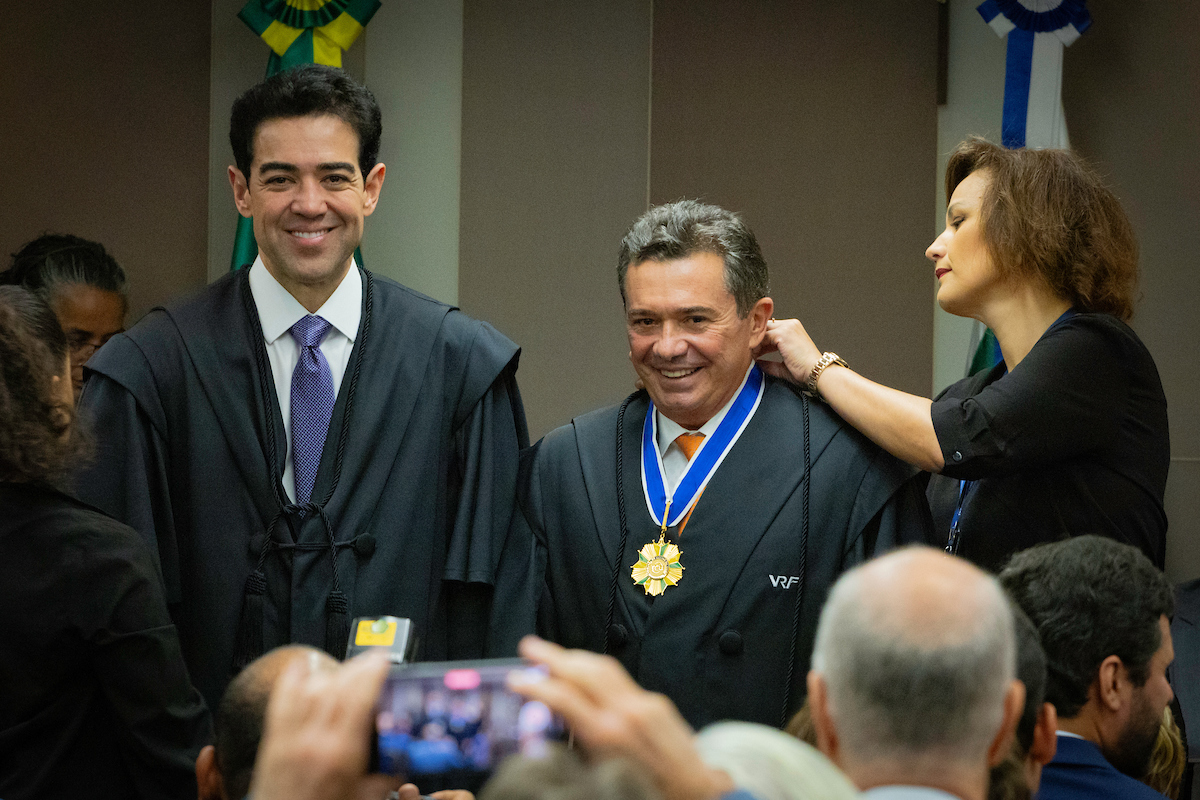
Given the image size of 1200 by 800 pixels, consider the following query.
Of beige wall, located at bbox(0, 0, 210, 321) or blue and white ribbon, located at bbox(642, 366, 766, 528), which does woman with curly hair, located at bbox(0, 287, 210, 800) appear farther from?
beige wall, located at bbox(0, 0, 210, 321)

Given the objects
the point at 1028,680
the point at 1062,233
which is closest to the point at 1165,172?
the point at 1062,233

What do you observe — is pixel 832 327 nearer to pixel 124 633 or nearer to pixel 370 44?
pixel 370 44

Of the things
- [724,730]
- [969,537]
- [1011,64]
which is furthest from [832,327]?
[724,730]

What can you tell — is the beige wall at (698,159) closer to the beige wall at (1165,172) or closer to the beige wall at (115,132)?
the beige wall at (1165,172)

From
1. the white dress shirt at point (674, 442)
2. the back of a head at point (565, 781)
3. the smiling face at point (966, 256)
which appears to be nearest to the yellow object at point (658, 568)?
the white dress shirt at point (674, 442)

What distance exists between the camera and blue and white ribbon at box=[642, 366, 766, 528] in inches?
95.9

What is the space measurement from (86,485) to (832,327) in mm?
2852

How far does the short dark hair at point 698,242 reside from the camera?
7.83ft

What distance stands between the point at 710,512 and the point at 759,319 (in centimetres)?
40

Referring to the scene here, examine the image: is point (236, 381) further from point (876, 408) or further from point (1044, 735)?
point (1044, 735)

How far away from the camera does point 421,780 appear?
112 cm

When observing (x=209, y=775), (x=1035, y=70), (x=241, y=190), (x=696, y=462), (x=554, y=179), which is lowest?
(x=209, y=775)

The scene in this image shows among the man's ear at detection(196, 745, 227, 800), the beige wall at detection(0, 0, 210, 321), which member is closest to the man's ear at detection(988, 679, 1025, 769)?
the man's ear at detection(196, 745, 227, 800)

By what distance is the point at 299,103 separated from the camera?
2.46 m
